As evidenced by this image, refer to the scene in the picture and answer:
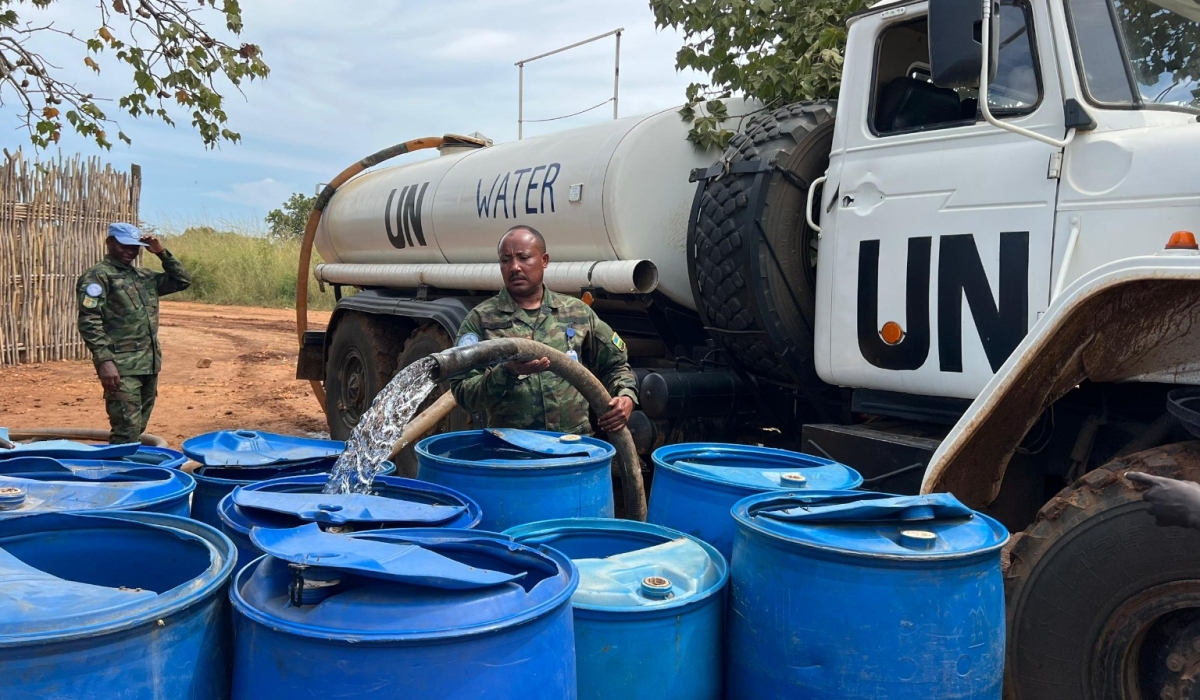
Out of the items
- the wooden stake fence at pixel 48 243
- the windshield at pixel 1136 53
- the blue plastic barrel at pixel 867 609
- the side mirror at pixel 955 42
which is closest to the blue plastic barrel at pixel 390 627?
the blue plastic barrel at pixel 867 609

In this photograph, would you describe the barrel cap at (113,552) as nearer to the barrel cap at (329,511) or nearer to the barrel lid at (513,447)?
the barrel cap at (329,511)

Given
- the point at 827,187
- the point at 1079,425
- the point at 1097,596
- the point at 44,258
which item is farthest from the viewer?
the point at 44,258

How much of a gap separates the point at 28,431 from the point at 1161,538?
491 cm

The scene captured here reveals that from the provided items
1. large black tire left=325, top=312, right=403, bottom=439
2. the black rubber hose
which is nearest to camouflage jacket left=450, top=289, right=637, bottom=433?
the black rubber hose

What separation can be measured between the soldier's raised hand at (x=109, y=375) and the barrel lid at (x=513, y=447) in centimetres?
411

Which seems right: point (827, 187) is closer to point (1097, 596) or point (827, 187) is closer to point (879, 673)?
point (1097, 596)

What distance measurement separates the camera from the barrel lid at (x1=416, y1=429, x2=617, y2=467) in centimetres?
266

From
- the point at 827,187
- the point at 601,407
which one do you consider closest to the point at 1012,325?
the point at 827,187

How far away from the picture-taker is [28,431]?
181 inches

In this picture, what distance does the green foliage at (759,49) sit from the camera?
444 centimetres

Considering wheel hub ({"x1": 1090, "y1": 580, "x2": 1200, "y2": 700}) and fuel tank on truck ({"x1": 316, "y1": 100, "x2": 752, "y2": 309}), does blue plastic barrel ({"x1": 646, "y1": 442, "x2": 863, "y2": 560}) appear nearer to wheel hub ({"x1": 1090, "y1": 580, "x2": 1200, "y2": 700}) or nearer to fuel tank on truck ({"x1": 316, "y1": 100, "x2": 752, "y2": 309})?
wheel hub ({"x1": 1090, "y1": 580, "x2": 1200, "y2": 700})

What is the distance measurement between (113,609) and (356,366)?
6035 mm

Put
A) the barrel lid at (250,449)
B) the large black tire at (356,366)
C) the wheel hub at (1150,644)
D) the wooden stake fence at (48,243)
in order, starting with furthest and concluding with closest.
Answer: the wooden stake fence at (48,243) → the large black tire at (356,366) → the barrel lid at (250,449) → the wheel hub at (1150,644)

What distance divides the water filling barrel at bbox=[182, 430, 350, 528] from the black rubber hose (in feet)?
1.29
